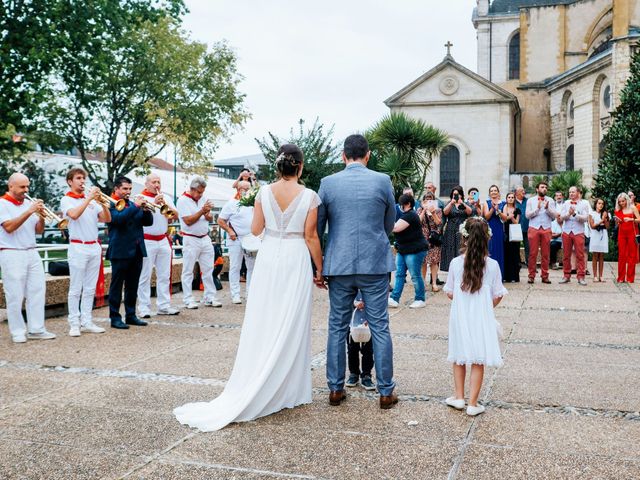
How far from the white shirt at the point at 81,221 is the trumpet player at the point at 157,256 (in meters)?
1.17

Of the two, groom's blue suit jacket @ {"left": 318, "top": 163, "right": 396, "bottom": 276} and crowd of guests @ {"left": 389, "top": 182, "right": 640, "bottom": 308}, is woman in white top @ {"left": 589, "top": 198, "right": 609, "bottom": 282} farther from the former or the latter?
groom's blue suit jacket @ {"left": 318, "top": 163, "right": 396, "bottom": 276}

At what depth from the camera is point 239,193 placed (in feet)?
38.1

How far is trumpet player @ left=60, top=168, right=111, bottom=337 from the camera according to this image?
348 inches

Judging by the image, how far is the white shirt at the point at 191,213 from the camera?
11.0 m

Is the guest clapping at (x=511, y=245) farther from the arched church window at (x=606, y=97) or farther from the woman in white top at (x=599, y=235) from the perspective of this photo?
the arched church window at (x=606, y=97)

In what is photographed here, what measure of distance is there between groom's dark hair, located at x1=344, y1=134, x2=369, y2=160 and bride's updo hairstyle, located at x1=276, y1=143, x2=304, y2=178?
0.40 metres

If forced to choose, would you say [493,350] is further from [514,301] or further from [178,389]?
[514,301]

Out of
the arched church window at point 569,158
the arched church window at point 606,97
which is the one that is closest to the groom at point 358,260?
the arched church window at point 606,97

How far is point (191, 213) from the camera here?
11.0 metres

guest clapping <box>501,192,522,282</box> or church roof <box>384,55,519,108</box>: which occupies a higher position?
church roof <box>384,55,519,108</box>

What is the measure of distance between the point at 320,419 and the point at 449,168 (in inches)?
1671

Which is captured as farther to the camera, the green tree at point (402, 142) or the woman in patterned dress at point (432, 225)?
the green tree at point (402, 142)

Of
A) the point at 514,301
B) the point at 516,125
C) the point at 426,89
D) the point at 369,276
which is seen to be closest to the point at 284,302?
the point at 369,276

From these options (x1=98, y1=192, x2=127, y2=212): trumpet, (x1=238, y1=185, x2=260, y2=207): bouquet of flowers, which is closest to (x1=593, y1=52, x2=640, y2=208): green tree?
(x1=238, y1=185, x2=260, y2=207): bouquet of flowers
